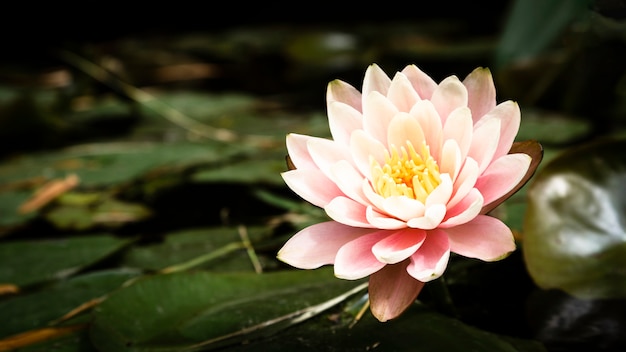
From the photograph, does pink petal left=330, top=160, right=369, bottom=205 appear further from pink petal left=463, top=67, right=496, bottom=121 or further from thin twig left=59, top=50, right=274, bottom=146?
thin twig left=59, top=50, right=274, bottom=146

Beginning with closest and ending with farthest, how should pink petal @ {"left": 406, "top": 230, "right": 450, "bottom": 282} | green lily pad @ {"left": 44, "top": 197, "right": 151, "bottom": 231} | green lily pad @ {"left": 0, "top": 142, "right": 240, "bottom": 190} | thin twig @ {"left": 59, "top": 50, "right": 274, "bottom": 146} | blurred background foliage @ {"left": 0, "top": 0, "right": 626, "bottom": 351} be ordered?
pink petal @ {"left": 406, "top": 230, "right": 450, "bottom": 282}
blurred background foliage @ {"left": 0, "top": 0, "right": 626, "bottom": 351}
green lily pad @ {"left": 44, "top": 197, "right": 151, "bottom": 231}
green lily pad @ {"left": 0, "top": 142, "right": 240, "bottom": 190}
thin twig @ {"left": 59, "top": 50, "right": 274, "bottom": 146}

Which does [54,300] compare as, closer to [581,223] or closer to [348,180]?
[348,180]

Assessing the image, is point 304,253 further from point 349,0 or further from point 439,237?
point 349,0

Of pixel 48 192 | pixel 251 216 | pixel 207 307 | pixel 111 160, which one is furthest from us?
pixel 111 160

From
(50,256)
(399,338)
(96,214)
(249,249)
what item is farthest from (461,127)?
(96,214)

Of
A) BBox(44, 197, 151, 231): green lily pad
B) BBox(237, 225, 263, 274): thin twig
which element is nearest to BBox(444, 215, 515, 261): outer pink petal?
BBox(237, 225, 263, 274): thin twig

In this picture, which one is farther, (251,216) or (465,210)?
(251,216)
